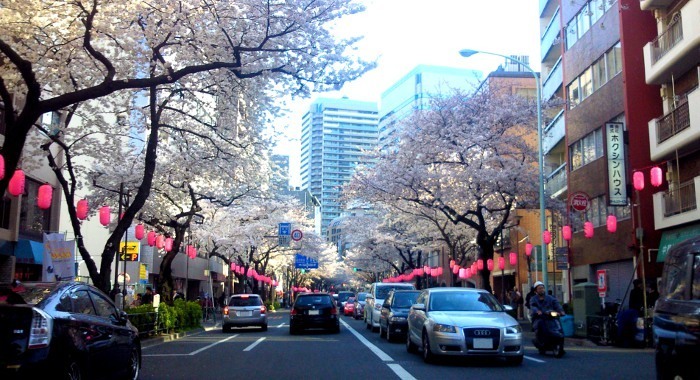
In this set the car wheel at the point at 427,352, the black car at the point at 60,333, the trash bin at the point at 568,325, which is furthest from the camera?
the trash bin at the point at 568,325

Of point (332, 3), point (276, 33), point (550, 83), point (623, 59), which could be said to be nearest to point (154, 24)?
point (276, 33)

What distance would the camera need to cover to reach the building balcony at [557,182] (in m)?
34.7

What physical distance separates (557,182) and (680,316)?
1172 inches

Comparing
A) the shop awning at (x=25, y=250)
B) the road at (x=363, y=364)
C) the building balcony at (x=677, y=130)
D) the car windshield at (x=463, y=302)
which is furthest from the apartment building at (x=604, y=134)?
the shop awning at (x=25, y=250)

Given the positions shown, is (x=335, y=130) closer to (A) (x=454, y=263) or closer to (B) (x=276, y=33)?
(A) (x=454, y=263)

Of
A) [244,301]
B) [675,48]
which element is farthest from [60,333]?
[244,301]

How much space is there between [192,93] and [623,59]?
1641cm

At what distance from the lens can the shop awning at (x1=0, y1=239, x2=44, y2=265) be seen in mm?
24377

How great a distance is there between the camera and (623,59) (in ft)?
84.3

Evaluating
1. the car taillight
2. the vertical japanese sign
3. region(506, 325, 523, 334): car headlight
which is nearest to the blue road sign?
the vertical japanese sign

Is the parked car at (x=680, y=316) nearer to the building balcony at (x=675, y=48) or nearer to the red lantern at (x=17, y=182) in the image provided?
the red lantern at (x=17, y=182)

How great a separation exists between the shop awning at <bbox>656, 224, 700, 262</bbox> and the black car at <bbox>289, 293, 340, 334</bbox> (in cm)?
1187

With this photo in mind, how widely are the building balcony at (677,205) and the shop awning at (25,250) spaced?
76.2 feet

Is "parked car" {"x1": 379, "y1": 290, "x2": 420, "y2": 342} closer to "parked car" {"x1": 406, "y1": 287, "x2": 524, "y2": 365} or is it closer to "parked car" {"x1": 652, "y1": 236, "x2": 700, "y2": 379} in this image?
"parked car" {"x1": 406, "y1": 287, "x2": 524, "y2": 365}
